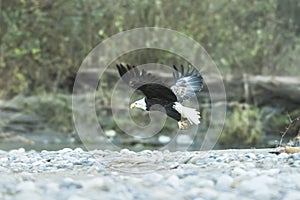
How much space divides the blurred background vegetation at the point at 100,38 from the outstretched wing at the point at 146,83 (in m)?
4.82

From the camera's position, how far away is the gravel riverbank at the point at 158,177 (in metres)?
2.73

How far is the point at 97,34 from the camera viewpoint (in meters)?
9.76

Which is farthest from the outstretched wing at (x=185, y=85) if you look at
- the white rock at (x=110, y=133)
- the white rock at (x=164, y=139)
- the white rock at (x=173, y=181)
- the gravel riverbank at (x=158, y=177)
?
the white rock at (x=110, y=133)

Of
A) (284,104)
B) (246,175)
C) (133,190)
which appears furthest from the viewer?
(284,104)

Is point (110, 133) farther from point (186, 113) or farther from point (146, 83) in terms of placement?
point (146, 83)

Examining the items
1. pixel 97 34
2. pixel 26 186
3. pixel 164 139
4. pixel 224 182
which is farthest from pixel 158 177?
pixel 97 34

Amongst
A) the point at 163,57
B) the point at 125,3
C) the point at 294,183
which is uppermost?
the point at 125,3

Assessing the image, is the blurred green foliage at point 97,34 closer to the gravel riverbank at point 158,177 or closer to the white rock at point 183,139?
the white rock at point 183,139

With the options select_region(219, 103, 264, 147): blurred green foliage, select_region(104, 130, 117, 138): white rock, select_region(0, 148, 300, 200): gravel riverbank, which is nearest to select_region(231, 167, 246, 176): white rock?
select_region(0, 148, 300, 200): gravel riverbank

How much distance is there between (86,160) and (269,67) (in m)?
5.98

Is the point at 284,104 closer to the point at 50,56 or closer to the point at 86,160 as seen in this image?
the point at 50,56

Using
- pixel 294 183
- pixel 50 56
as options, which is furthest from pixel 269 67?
pixel 294 183

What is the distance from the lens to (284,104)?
889 cm

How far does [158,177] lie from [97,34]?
6817 mm
